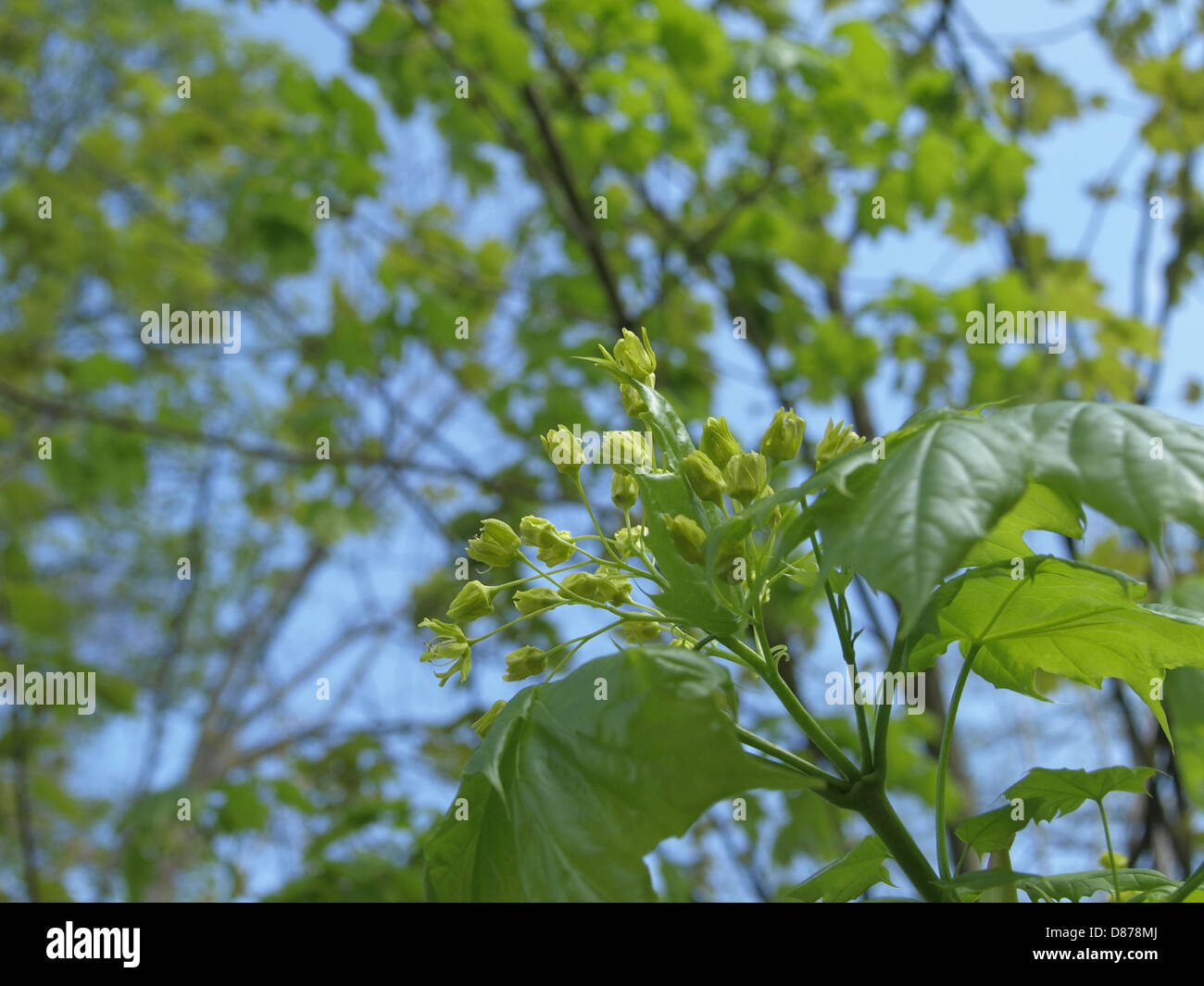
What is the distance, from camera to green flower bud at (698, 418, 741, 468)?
534 millimetres

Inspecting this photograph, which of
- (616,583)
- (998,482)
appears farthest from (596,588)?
(998,482)

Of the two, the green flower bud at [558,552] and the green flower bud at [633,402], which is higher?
the green flower bud at [633,402]

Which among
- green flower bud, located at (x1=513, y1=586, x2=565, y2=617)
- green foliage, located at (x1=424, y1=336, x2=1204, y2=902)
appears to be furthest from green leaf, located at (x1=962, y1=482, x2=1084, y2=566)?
green flower bud, located at (x1=513, y1=586, x2=565, y2=617)

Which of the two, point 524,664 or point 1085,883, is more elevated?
point 524,664

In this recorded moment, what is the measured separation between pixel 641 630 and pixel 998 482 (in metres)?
0.23

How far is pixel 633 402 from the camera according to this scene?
55 cm

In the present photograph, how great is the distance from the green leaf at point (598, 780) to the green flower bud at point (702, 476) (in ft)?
0.35

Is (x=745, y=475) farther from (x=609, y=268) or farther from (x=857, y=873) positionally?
(x=609, y=268)

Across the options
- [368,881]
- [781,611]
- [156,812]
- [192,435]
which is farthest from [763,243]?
[156,812]

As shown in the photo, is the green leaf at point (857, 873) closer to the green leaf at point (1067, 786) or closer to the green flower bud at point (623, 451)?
the green leaf at point (1067, 786)

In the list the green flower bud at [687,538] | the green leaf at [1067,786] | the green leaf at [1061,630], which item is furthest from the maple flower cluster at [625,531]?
the green leaf at [1067,786]

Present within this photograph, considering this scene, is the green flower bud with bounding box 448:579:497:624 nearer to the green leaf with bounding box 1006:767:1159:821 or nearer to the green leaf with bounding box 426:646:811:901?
the green leaf with bounding box 426:646:811:901

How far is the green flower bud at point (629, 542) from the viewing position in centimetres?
54

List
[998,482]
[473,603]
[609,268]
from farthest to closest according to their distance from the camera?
[609,268] < [473,603] < [998,482]
